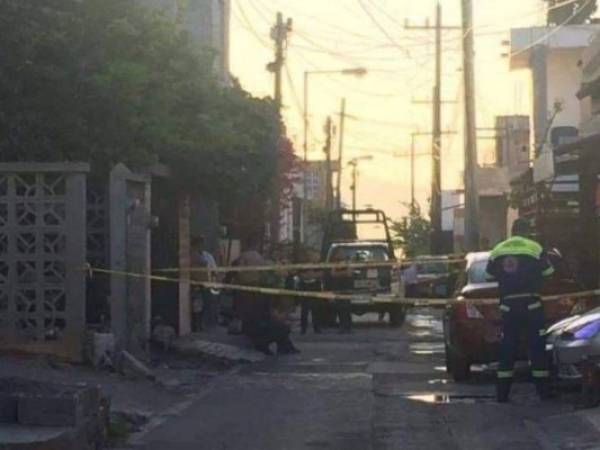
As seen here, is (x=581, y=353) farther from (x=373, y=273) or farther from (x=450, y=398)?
(x=373, y=273)

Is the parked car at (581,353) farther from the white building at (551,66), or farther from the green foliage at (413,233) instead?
the green foliage at (413,233)

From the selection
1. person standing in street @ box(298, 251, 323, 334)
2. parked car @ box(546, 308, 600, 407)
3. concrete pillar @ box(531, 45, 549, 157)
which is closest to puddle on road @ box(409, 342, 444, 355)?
person standing in street @ box(298, 251, 323, 334)

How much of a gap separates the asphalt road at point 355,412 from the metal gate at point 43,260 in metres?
1.84

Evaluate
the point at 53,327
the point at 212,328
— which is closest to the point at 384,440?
the point at 53,327

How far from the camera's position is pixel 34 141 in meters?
16.3

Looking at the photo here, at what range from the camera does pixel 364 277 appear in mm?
28219

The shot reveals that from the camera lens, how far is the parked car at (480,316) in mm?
15016

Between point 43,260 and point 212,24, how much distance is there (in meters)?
16.6

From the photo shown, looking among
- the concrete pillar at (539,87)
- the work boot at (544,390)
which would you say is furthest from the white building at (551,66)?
the work boot at (544,390)

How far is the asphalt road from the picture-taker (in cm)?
1097

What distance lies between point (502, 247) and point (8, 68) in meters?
5.94

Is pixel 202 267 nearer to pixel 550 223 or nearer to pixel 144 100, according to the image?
pixel 144 100

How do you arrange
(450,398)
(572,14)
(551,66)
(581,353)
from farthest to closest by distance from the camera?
(551,66) < (572,14) < (450,398) < (581,353)

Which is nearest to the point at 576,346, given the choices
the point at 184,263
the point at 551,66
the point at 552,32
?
the point at 184,263
